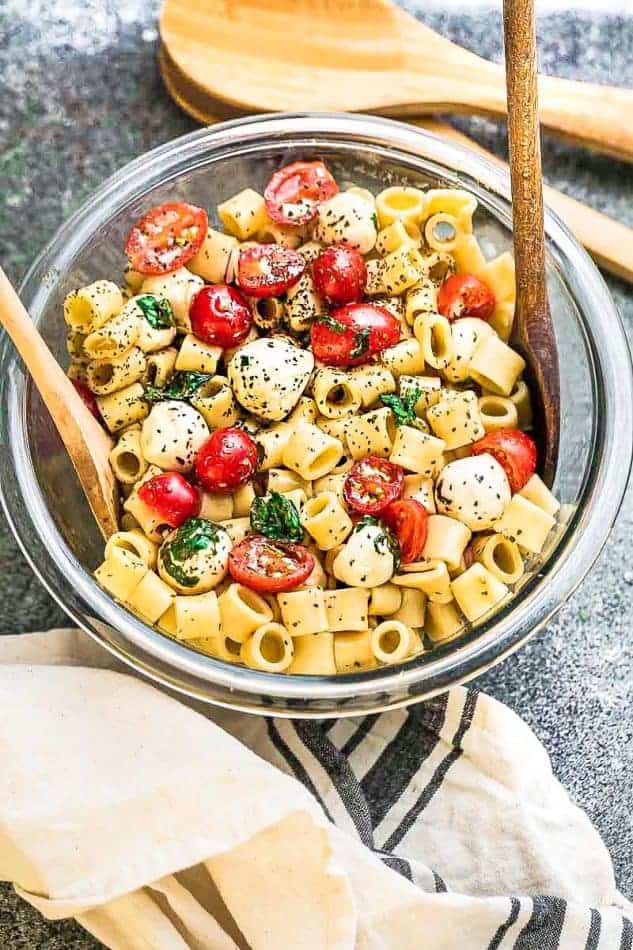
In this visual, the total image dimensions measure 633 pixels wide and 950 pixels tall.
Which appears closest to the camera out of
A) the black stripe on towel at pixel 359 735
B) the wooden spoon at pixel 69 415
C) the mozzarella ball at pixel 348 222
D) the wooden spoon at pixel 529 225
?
Answer: the wooden spoon at pixel 529 225

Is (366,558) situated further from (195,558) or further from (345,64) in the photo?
(345,64)

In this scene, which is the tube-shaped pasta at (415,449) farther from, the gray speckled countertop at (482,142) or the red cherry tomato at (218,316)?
the gray speckled countertop at (482,142)

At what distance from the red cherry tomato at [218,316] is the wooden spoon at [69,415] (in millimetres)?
131

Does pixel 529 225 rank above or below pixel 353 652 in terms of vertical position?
above

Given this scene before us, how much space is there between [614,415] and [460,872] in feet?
1.56

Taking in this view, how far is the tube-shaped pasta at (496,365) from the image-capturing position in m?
1.06

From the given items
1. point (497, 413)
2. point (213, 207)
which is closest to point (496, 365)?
point (497, 413)

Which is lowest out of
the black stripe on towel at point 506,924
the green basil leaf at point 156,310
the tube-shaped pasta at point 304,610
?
the black stripe on towel at point 506,924

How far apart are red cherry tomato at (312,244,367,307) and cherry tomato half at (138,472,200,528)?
0.22 m

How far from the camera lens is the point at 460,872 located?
3.76 ft

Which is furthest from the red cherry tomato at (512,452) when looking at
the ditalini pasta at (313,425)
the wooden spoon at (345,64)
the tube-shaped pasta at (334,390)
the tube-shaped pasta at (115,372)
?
the wooden spoon at (345,64)

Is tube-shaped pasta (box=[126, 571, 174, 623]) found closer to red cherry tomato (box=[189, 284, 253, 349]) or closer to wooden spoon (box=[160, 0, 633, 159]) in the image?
red cherry tomato (box=[189, 284, 253, 349])

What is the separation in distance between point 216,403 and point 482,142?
504mm

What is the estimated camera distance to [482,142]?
132 centimetres
